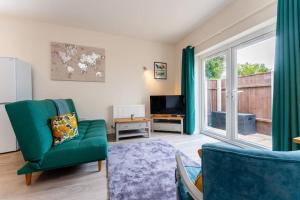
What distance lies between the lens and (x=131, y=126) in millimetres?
3371

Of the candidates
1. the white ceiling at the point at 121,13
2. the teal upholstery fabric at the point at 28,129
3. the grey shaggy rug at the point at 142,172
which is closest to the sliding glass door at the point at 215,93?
the white ceiling at the point at 121,13

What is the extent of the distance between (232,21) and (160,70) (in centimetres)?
215

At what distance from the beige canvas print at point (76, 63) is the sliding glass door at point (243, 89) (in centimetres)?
266

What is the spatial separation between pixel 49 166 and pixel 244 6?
348cm

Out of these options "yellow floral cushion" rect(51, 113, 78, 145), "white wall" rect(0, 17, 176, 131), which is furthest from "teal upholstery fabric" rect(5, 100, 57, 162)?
"white wall" rect(0, 17, 176, 131)

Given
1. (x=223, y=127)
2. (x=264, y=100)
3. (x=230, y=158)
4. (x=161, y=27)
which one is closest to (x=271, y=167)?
(x=230, y=158)

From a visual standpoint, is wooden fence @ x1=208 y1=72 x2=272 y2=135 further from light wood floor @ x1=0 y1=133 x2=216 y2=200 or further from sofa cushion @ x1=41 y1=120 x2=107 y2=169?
sofa cushion @ x1=41 y1=120 x2=107 y2=169

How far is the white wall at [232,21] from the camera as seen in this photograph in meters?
2.06

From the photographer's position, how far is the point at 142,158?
2238mm

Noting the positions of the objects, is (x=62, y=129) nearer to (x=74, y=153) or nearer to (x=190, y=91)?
(x=74, y=153)

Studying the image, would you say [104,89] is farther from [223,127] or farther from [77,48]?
[223,127]

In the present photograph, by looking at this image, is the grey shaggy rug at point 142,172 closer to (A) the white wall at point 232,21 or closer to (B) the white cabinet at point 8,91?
(B) the white cabinet at point 8,91

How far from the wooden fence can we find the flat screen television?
1.37 m

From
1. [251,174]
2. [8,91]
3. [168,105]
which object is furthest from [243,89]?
[8,91]
